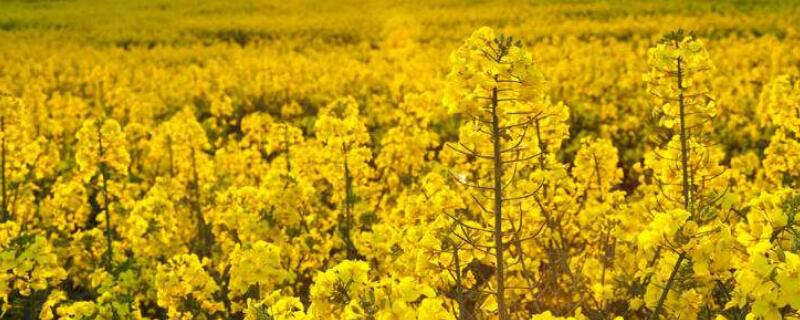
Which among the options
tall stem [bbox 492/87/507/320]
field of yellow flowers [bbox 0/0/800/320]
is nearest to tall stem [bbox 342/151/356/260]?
field of yellow flowers [bbox 0/0/800/320]

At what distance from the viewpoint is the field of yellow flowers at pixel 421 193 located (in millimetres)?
2791

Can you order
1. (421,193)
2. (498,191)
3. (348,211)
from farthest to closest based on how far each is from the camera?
(348,211)
(421,193)
(498,191)

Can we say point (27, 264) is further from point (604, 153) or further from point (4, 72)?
point (4, 72)

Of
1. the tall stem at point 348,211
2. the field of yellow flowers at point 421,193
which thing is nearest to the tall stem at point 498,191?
the field of yellow flowers at point 421,193

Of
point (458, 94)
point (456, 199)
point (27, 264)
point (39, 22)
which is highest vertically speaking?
point (39, 22)

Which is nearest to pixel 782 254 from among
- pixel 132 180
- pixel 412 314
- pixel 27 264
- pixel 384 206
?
pixel 412 314

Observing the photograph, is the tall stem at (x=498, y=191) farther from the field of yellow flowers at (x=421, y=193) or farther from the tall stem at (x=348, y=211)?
the tall stem at (x=348, y=211)

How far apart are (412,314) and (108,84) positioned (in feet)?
45.3

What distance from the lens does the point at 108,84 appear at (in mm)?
15008

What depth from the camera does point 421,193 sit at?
460 centimetres

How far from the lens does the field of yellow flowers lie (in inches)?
110

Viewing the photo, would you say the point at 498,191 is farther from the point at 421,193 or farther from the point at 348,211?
the point at 348,211

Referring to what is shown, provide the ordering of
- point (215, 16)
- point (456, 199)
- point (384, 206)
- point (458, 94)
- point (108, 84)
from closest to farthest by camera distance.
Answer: point (458, 94) → point (456, 199) → point (384, 206) → point (108, 84) → point (215, 16)

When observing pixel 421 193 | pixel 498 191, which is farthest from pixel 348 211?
pixel 498 191
